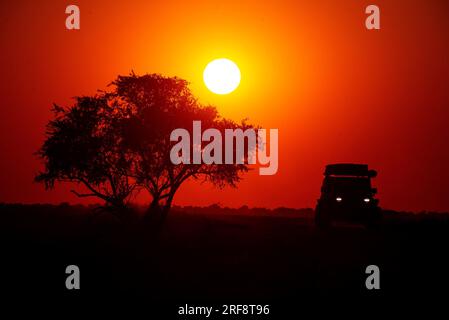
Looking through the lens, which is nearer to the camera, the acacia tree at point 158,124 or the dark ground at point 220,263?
the dark ground at point 220,263

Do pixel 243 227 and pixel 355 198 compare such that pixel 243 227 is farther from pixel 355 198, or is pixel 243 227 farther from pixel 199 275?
pixel 199 275

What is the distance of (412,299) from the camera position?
14.8 m

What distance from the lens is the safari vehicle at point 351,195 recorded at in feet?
96.0

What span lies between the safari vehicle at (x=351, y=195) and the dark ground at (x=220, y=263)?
41.0 inches

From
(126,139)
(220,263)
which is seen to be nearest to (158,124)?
(126,139)

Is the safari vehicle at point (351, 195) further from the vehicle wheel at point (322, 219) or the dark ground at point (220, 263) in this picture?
the dark ground at point (220, 263)

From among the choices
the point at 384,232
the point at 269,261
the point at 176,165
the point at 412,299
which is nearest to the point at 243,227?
the point at 176,165

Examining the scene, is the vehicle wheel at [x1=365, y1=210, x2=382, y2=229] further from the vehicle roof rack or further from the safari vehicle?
the vehicle roof rack

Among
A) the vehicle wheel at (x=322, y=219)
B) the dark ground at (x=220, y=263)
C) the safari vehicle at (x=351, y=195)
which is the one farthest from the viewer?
the vehicle wheel at (x=322, y=219)

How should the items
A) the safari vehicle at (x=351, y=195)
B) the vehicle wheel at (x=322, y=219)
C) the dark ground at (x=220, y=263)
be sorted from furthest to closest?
the vehicle wheel at (x=322, y=219)
the safari vehicle at (x=351, y=195)
the dark ground at (x=220, y=263)

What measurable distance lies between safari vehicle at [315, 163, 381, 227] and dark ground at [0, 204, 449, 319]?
1.04 meters

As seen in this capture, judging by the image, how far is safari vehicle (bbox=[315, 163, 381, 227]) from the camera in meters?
29.3

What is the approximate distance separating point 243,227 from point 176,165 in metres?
6.08

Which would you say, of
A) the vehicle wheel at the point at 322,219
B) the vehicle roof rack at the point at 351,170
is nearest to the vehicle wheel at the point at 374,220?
the vehicle roof rack at the point at 351,170
